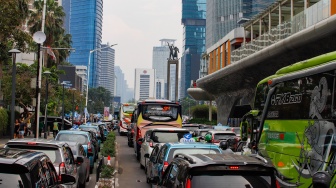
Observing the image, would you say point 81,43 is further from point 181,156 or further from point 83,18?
point 181,156

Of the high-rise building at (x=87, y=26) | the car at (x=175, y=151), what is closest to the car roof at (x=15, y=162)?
the car at (x=175, y=151)

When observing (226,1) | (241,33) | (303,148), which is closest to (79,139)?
(303,148)

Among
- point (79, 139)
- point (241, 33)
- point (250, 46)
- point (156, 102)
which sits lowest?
point (79, 139)

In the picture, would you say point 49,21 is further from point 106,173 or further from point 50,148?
point 50,148

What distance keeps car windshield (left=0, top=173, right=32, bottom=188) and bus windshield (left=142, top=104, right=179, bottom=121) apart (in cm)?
1992

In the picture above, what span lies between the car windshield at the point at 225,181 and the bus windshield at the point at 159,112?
19.6 metres

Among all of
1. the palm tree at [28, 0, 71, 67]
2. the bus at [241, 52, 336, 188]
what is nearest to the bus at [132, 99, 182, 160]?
the bus at [241, 52, 336, 188]

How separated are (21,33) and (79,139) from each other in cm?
443

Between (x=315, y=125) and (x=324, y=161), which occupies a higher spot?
(x=315, y=125)

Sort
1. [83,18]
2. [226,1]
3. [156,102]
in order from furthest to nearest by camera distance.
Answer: [83,18], [226,1], [156,102]

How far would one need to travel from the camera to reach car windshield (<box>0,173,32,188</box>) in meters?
5.38

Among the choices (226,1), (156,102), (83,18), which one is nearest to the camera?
(156,102)

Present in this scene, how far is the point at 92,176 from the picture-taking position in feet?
56.1

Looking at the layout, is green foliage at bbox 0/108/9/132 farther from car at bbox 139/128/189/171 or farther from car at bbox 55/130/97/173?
car at bbox 139/128/189/171
